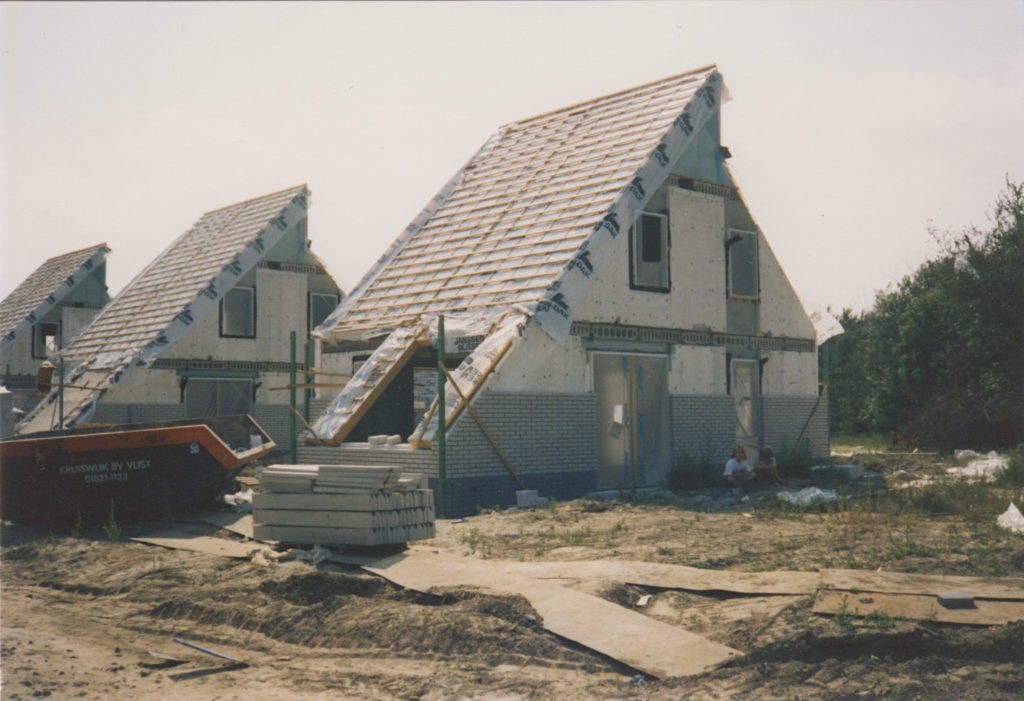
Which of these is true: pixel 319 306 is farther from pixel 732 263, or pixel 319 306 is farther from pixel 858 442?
pixel 858 442

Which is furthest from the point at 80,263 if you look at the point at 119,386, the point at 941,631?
the point at 941,631

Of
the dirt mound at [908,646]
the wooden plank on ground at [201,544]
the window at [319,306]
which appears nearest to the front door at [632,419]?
the wooden plank on ground at [201,544]

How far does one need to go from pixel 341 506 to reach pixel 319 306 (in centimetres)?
1827

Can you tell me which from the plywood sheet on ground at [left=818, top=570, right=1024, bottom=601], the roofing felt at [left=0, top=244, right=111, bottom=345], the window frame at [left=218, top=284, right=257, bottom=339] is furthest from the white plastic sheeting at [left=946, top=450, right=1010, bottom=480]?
the roofing felt at [left=0, top=244, right=111, bottom=345]

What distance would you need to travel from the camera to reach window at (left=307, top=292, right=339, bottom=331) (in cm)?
2819

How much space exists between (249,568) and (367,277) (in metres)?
Result: 11.2

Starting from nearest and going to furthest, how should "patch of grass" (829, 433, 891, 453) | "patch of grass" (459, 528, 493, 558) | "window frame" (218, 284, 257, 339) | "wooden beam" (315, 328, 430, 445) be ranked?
"patch of grass" (459, 528, 493, 558), "wooden beam" (315, 328, 430, 445), "window frame" (218, 284, 257, 339), "patch of grass" (829, 433, 891, 453)

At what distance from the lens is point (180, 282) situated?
2706cm

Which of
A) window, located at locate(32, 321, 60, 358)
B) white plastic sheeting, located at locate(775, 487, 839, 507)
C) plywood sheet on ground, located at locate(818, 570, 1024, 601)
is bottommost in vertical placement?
plywood sheet on ground, located at locate(818, 570, 1024, 601)

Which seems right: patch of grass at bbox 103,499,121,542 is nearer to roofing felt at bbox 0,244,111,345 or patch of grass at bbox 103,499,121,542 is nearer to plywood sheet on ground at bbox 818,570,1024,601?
plywood sheet on ground at bbox 818,570,1024,601

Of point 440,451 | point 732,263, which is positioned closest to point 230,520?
point 440,451

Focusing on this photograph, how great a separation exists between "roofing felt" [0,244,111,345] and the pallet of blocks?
23.7 metres

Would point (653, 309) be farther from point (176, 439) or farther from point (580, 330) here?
point (176, 439)

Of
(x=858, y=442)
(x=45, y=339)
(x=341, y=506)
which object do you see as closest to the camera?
(x=341, y=506)
